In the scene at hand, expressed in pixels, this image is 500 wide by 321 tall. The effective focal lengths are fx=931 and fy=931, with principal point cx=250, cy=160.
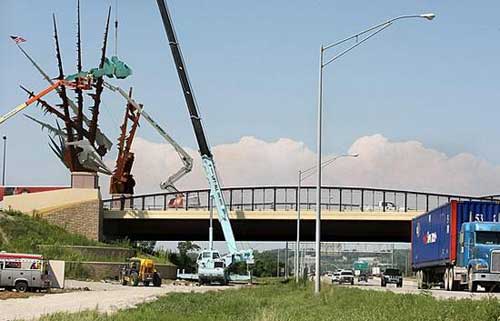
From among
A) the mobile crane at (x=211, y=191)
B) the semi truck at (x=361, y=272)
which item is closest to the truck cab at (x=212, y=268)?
the mobile crane at (x=211, y=191)

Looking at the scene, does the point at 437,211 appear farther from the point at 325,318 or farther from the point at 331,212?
the point at 331,212

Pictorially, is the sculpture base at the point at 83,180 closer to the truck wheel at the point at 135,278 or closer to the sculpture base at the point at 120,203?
the sculpture base at the point at 120,203

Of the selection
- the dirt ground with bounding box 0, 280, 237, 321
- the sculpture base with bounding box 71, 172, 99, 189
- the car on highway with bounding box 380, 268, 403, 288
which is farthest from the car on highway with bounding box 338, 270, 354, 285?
the dirt ground with bounding box 0, 280, 237, 321

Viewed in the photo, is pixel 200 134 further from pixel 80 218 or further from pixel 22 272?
pixel 22 272

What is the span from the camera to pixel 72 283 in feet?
223

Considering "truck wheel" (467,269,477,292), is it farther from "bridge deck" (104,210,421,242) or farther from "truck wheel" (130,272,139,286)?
"bridge deck" (104,210,421,242)

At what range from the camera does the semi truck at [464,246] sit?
42.6 m

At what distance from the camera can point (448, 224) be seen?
4681 centimetres

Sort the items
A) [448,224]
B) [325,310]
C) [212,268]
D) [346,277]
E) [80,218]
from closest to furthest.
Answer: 1. [325,310]
2. [448,224]
3. [212,268]
4. [80,218]
5. [346,277]

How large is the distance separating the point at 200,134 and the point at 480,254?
129 ft

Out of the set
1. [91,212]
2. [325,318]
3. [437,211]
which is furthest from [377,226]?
[325,318]

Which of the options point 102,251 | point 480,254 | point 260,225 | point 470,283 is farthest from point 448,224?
point 260,225

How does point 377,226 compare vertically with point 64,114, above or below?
below

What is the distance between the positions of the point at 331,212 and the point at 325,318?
63666mm
